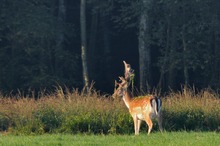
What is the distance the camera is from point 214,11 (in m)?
33.9

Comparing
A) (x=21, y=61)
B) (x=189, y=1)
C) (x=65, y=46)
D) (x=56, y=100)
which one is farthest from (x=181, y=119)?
(x=65, y=46)

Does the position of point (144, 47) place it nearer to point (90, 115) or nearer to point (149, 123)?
point (90, 115)

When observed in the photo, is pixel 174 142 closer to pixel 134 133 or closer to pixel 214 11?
pixel 134 133

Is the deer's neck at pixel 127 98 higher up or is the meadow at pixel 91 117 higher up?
the deer's neck at pixel 127 98

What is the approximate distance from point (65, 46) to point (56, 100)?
63.6 ft

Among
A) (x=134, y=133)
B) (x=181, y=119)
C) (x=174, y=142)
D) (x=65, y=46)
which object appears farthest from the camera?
(x=65, y=46)

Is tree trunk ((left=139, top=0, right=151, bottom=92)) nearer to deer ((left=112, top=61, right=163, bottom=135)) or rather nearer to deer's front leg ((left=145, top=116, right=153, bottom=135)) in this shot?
deer ((left=112, top=61, right=163, bottom=135))

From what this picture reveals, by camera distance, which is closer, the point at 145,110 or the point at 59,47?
the point at 145,110

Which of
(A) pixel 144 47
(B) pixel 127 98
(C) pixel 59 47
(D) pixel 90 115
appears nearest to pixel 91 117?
(D) pixel 90 115

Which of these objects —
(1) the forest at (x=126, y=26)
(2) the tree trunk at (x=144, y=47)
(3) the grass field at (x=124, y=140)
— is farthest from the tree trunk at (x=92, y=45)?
(3) the grass field at (x=124, y=140)

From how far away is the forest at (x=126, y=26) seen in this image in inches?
1319

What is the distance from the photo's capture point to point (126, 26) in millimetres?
37719

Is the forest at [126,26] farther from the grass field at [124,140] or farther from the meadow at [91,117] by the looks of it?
the grass field at [124,140]

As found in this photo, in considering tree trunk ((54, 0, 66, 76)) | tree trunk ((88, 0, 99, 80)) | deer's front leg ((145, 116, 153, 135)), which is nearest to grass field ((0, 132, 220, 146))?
deer's front leg ((145, 116, 153, 135))
